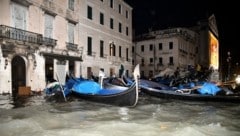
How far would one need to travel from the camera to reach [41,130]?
766 cm

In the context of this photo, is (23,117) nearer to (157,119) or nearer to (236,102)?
(157,119)

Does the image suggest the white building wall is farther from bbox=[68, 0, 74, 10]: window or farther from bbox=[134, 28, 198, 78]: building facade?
bbox=[134, 28, 198, 78]: building facade

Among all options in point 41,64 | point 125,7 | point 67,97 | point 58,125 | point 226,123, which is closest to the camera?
point 58,125

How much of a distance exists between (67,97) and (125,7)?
18014mm

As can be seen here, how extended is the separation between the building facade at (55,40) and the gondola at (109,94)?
4.83 feet

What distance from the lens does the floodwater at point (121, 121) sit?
7.49 m

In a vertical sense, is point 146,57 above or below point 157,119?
above

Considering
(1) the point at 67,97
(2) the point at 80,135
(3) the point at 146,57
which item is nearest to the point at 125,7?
(3) the point at 146,57

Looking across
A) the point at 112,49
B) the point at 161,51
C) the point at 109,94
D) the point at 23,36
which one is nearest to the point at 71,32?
the point at 23,36

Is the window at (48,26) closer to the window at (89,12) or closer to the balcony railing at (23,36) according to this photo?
the balcony railing at (23,36)

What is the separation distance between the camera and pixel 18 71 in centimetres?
1769

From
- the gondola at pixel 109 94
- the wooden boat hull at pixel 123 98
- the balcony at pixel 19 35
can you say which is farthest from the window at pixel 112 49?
the wooden boat hull at pixel 123 98

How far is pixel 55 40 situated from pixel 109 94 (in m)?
8.97

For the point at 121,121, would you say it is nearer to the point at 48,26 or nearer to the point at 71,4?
the point at 48,26
